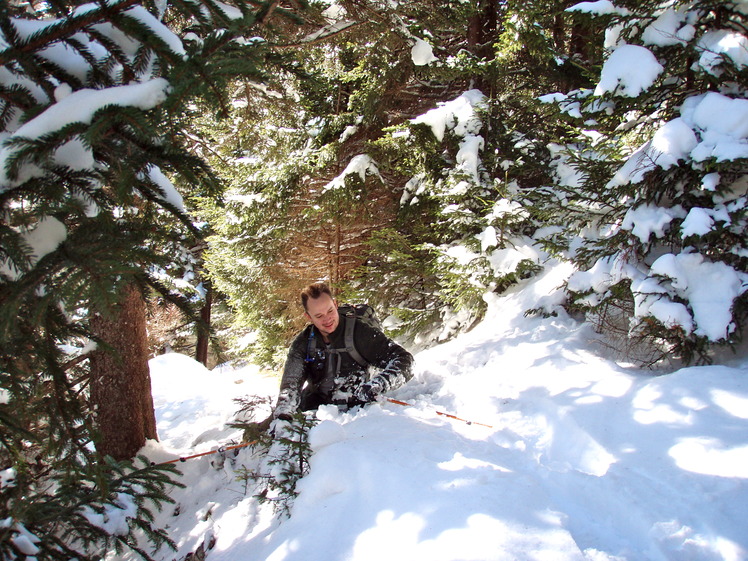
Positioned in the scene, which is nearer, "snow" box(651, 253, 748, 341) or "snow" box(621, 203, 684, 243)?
"snow" box(651, 253, 748, 341)


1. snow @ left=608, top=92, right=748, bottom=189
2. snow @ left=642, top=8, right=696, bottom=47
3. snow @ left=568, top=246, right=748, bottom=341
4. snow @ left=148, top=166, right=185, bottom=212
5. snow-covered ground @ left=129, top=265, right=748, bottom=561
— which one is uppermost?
snow @ left=642, top=8, right=696, bottom=47

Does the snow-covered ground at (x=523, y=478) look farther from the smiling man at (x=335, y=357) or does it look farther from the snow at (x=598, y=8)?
the snow at (x=598, y=8)

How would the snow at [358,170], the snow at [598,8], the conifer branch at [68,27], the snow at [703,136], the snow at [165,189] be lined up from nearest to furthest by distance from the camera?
the conifer branch at [68,27], the snow at [165,189], the snow at [703,136], the snow at [598,8], the snow at [358,170]

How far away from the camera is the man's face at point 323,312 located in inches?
182

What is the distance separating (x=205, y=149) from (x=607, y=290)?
18.4 ft

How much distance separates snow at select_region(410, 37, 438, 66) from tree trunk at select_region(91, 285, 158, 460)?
5308 mm

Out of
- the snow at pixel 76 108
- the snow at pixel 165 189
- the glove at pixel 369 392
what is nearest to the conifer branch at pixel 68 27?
the snow at pixel 76 108

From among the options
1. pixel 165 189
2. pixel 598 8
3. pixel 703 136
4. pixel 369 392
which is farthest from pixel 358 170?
Answer: pixel 165 189

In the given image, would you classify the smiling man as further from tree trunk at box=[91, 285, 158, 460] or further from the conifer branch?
the conifer branch

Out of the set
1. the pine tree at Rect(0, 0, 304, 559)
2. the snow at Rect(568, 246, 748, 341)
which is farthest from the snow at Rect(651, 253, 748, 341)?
the pine tree at Rect(0, 0, 304, 559)

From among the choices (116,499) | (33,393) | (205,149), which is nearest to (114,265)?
(33,393)

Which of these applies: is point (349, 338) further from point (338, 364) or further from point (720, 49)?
point (720, 49)

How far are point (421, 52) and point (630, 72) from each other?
368cm

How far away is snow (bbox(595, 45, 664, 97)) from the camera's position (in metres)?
3.84
